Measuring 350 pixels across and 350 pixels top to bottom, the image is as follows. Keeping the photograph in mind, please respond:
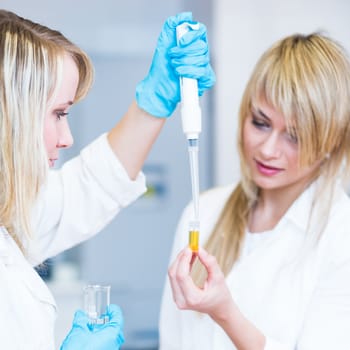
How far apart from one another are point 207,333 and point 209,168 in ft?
7.56

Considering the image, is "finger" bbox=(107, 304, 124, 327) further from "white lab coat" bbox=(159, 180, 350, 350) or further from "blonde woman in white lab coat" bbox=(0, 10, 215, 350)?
"white lab coat" bbox=(159, 180, 350, 350)

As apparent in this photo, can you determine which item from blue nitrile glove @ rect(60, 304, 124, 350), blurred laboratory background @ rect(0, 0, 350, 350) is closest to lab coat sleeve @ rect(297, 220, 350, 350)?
blue nitrile glove @ rect(60, 304, 124, 350)

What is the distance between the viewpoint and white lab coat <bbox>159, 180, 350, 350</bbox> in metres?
1.43

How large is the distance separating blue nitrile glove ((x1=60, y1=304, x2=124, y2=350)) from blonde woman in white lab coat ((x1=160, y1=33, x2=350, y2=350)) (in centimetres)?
26

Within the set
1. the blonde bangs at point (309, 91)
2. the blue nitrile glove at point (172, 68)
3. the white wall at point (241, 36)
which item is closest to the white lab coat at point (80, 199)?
the blue nitrile glove at point (172, 68)

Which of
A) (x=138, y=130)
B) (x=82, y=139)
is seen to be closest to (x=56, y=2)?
(x=82, y=139)

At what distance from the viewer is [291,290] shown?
1508 mm

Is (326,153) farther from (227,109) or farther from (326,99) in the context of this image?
(227,109)

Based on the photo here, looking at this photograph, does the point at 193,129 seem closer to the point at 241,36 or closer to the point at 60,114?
the point at 60,114

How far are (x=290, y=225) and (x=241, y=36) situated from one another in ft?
4.67

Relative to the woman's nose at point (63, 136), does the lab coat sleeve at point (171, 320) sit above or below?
below

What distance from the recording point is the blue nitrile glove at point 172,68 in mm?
1337

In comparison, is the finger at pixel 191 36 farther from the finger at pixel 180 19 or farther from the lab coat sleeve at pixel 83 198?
the lab coat sleeve at pixel 83 198

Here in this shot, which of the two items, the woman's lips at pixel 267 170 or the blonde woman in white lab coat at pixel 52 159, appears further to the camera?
the woman's lips at pixel 267 170
